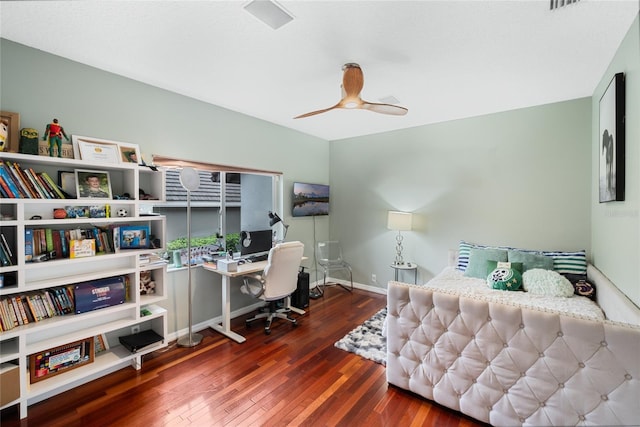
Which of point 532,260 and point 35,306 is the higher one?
point 532,260

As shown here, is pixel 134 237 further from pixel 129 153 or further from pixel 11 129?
pixel 11 129

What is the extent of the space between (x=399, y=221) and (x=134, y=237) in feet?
10.6

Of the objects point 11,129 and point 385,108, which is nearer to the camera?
point 11,129

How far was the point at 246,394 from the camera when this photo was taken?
2178 mm

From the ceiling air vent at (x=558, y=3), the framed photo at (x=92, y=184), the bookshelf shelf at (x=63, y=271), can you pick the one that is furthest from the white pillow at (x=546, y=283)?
the framed photo at (x=92, y=184)

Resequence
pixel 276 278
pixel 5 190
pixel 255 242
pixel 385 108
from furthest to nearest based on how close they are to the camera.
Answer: pixel 255 242, pixel 276 278, pixel 385 108, pixel 5 190

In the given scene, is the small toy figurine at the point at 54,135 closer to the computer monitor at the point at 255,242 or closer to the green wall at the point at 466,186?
the computer monitor at the point at 255,242

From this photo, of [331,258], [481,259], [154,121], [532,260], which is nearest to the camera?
[154,121]

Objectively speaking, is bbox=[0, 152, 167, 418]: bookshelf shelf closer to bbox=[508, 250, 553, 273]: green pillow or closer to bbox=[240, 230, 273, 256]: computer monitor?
bbox=[240, 230, 273, 256]: computer monitor

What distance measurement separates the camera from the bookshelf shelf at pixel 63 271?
1.91 metres

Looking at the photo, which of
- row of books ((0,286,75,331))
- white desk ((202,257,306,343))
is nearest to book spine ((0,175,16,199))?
row of books ((0,286,75,331))

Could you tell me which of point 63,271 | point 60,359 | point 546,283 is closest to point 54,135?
point 63,271

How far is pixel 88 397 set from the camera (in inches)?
84.3

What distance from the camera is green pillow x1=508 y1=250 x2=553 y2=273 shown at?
118 inches
